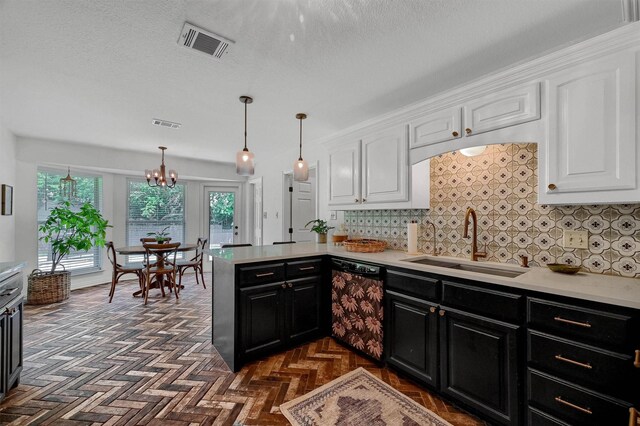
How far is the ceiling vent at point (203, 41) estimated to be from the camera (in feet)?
5.67

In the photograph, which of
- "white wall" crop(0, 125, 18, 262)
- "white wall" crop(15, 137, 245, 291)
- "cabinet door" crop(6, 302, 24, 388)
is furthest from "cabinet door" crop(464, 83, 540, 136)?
"white wall" crop(0, 125, 18, 262)

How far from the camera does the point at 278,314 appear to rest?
2.61 m

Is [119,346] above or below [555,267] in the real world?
below

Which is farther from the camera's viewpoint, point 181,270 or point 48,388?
point 181,270

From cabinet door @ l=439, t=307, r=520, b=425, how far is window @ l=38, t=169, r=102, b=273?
5.82 m

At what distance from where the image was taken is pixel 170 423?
5.82 ft

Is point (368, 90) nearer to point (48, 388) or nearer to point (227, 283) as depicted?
point (227, 283)

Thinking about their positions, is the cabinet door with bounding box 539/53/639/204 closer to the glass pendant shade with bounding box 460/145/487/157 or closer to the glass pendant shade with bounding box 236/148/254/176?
the glass pendant shade with bounding box 460/145/487/157

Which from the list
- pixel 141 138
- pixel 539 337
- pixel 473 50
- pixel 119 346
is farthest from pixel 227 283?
pixel 141 138

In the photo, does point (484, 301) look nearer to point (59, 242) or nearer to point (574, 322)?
point (574, 322)

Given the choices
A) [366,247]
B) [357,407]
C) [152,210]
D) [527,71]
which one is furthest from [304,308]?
[152,210]

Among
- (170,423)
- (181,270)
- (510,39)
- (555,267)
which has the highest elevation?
(510,39)

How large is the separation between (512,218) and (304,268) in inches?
73.5

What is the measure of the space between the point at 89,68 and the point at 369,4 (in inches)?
86.2
